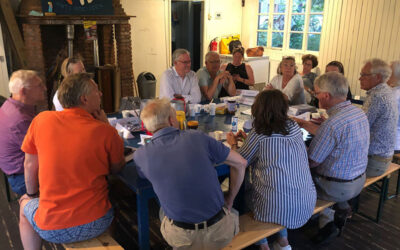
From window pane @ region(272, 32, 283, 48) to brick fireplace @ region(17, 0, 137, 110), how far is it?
10.5 ft

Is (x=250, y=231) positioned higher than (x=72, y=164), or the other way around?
(x=72, y=164)

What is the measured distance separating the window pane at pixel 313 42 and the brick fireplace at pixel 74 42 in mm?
3439

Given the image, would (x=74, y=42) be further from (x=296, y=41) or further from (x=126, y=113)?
(x=296, y=41)

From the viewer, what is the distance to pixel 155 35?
6504 millimetres


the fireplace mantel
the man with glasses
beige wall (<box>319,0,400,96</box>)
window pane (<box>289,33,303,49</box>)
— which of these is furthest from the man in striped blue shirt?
window pane (<box>289,33,303,49</box>)

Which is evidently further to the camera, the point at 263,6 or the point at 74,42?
the point at 263,6

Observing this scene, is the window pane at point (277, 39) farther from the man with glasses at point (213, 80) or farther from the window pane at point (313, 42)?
the man with glasses at point (213, 80)

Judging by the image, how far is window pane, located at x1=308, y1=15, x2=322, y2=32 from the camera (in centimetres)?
632

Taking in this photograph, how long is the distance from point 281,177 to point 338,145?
524mm

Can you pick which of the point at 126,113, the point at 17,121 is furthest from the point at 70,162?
the point at 126,113

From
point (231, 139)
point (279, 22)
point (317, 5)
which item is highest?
point (317, 5)

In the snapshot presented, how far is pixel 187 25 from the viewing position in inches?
288

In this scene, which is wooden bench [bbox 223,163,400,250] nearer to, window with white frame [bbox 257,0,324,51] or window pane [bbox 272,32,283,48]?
window with white frame [bbox 257,0,324,51]

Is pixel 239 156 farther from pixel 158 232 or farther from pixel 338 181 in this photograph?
pixel 158 232
